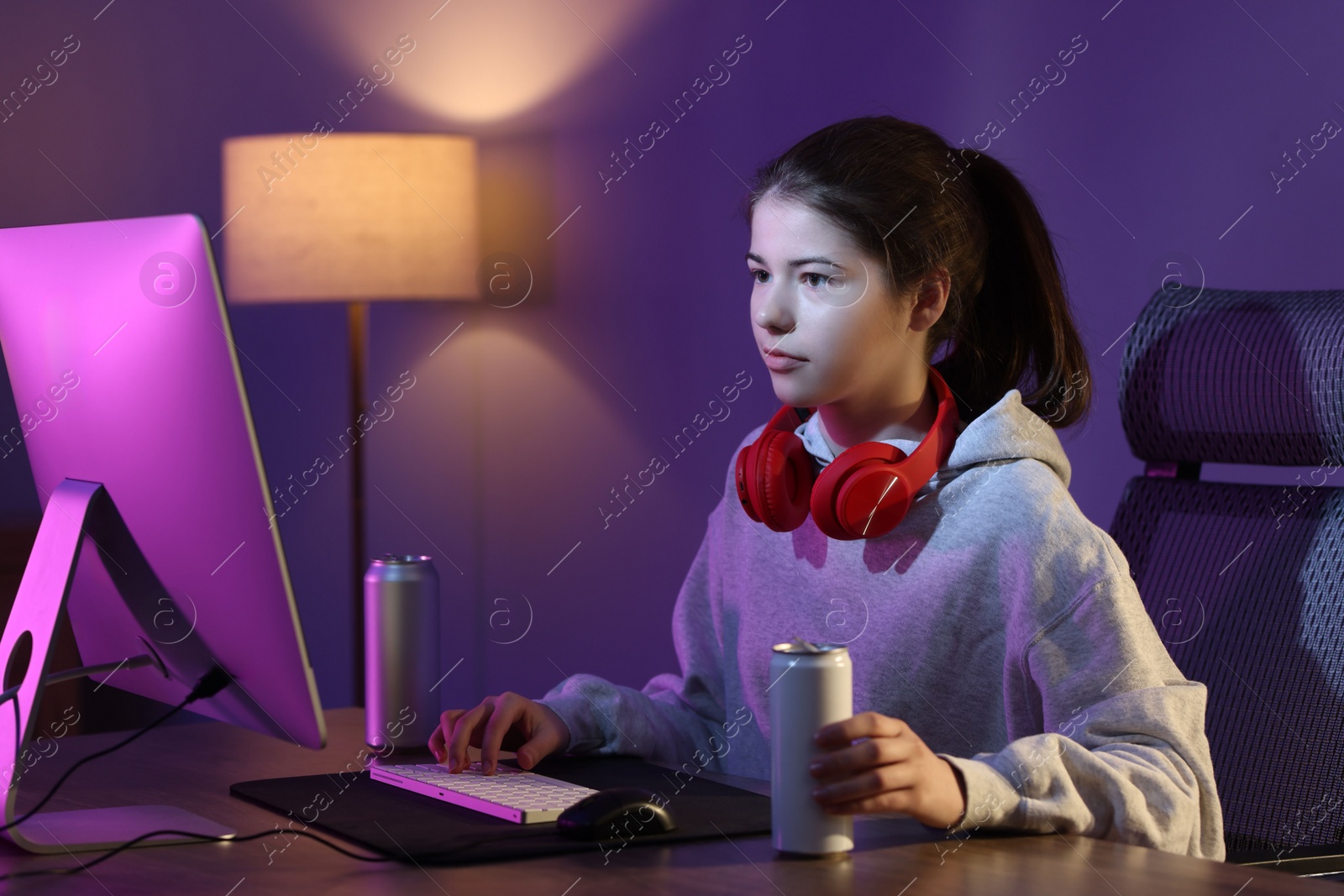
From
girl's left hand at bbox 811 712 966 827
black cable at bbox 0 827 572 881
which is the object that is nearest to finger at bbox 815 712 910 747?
girl's left hand at bbox 811 712 966 827

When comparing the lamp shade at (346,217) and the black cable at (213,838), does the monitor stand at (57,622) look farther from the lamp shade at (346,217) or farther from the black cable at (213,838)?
the lamp shade at (346,217)

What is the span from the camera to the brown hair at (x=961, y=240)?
125 centimetres

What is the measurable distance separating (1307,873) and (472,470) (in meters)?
2.23

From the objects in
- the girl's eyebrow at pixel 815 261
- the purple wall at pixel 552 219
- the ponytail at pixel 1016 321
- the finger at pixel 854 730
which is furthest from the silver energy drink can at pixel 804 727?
the purple wall at pixel 552 219

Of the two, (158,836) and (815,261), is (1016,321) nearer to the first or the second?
(815,261)

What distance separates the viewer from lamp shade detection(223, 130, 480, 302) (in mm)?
2549

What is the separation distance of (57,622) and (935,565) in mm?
709

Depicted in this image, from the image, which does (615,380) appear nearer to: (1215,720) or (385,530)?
(385,530)

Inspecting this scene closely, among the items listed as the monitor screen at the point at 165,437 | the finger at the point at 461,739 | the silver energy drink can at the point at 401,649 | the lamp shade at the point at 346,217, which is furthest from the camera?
the lamp shade at the point at 346,217

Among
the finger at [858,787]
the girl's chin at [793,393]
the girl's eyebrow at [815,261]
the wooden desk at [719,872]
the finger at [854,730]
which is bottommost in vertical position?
the wooden desk at [719,872]

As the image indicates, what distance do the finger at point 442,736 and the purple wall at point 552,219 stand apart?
4.63 feet

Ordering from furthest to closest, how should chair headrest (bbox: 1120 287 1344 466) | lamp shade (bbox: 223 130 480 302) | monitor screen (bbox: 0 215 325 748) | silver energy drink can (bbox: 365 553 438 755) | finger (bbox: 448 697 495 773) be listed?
lamp shade (bbox: 223 130 480 302) → chair headrest (bbox: 1120 287 1344 466) → silver energy drink can (bbox: 365 553 438 755) → finger (bbox: 448 697 495 773) → monitor screen (bbox: 0 215 325 748)

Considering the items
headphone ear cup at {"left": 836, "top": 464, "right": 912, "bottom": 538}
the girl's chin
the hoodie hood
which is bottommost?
headphone ear cup at {"left": 836, "top": 464, "right": 912, "bottom": 538}

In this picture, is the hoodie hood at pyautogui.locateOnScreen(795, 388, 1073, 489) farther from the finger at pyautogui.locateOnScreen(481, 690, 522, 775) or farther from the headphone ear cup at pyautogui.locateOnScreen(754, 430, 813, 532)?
the finger at pyautogui.locateOnScreen(481, 690, 522, 775)
